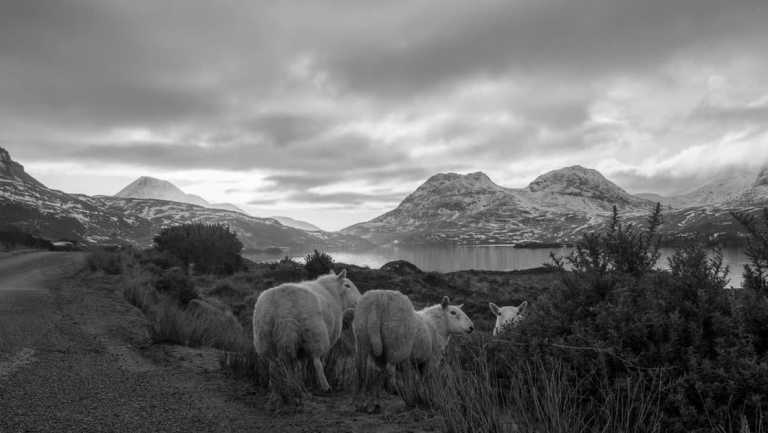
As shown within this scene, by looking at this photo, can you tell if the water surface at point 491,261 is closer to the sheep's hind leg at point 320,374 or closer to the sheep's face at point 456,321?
the sheep's face at point 456,321

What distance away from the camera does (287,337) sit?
21.0 ft

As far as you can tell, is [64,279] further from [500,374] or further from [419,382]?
[500,374]

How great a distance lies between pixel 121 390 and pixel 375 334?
11.5 feet

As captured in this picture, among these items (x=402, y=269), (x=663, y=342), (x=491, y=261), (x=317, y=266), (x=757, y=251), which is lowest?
(x=491, y=261)

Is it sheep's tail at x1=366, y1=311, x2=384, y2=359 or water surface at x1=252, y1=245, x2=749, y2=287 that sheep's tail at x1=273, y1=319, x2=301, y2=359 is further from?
water surface at x1=252, y1=245, x2=749, y2=287

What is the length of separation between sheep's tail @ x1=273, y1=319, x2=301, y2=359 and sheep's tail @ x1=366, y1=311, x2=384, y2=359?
3.99ft

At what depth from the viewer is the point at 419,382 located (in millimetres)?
5801

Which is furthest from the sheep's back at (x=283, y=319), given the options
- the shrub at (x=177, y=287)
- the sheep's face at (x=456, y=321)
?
the shrub at (x=177, y=287)

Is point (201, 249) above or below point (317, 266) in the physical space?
above

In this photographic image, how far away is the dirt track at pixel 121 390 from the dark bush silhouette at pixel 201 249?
19.8 meters

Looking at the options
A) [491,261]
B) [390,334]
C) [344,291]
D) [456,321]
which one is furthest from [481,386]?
[491,261]

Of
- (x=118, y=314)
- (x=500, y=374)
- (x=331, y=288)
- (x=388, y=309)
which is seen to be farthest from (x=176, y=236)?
(x=500, y=374)

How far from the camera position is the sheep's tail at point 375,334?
708cm

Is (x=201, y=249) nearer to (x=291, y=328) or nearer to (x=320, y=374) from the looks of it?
(x=291, y=328)
